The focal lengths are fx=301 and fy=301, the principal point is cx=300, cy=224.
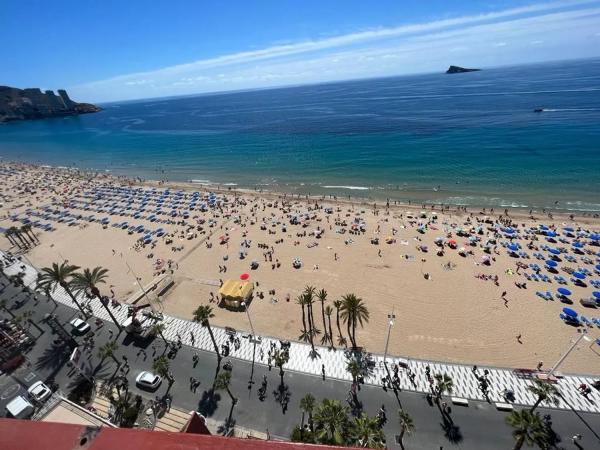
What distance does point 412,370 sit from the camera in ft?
98.2

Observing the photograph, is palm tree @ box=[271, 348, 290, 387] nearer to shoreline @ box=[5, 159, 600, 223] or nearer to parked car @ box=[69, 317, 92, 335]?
parked car @ box=[69, 317, 92, 335]

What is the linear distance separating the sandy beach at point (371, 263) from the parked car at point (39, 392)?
1420 cm

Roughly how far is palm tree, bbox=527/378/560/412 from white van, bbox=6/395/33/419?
41.1m

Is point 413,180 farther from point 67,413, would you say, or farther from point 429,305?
point 67,413

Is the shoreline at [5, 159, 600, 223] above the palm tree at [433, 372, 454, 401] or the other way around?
the other way around

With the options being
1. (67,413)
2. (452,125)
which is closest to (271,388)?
(67,413)

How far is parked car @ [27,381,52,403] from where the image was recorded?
2774 cm

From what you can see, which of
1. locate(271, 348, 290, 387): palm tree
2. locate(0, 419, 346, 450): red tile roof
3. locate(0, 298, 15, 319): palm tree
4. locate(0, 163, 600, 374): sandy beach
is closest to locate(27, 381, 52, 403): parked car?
locate(0, 163, 600, 374): sandy beach

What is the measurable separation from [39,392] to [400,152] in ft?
327

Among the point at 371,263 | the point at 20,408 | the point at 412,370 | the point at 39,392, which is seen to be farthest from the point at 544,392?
the point at 39,392

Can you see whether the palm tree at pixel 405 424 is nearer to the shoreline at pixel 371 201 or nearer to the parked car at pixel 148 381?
the parked car at pixel 148 381

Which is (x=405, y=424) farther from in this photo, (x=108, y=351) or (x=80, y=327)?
(x=80, y=327)

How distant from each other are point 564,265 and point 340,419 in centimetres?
4432

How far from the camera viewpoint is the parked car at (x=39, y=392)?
2774 centimetres
